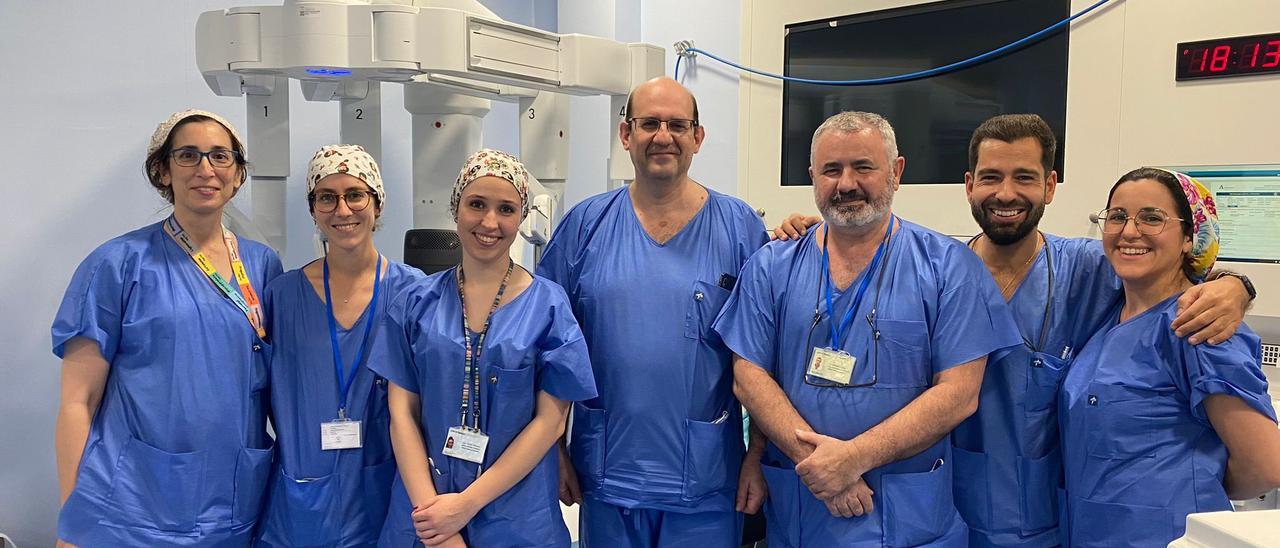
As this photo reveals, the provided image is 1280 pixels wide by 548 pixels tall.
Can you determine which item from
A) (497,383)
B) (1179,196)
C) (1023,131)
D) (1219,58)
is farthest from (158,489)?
(1219,58)

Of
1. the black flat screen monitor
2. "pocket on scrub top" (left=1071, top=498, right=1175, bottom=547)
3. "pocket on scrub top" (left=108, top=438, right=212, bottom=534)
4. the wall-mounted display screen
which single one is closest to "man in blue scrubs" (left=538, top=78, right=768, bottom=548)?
"pocket on scrub top" (left=1071, top=498, right=1175, bottom=547)

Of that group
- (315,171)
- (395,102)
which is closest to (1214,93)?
(315,171)

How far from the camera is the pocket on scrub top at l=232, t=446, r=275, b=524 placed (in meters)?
1.60

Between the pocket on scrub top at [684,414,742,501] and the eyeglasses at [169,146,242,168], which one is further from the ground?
the eyeglasses at [169,146,242,168]

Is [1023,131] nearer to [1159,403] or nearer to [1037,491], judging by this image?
[1159,403]

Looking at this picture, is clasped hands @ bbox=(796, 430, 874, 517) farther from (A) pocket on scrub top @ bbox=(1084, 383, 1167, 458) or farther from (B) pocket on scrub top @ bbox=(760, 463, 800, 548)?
(A) pocket on scrub top @ bbox=(1084, 383, 1167, 458)

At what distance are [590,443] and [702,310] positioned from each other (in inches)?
13.3

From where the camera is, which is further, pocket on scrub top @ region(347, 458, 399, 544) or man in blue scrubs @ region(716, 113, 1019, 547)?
pocket on scrub top @ region(347, 458, 399, 544)

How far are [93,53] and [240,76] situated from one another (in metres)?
0.88

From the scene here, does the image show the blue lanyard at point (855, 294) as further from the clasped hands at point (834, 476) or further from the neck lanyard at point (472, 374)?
Answer: the neck lanyard at point (472, 374)

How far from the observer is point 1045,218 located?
2.21 metres

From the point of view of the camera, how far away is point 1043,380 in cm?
156

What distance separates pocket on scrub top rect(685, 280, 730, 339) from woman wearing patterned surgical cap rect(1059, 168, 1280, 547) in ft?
2.07

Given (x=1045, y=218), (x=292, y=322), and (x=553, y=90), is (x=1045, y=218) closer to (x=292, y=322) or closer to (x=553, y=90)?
(x=553, y=90)
